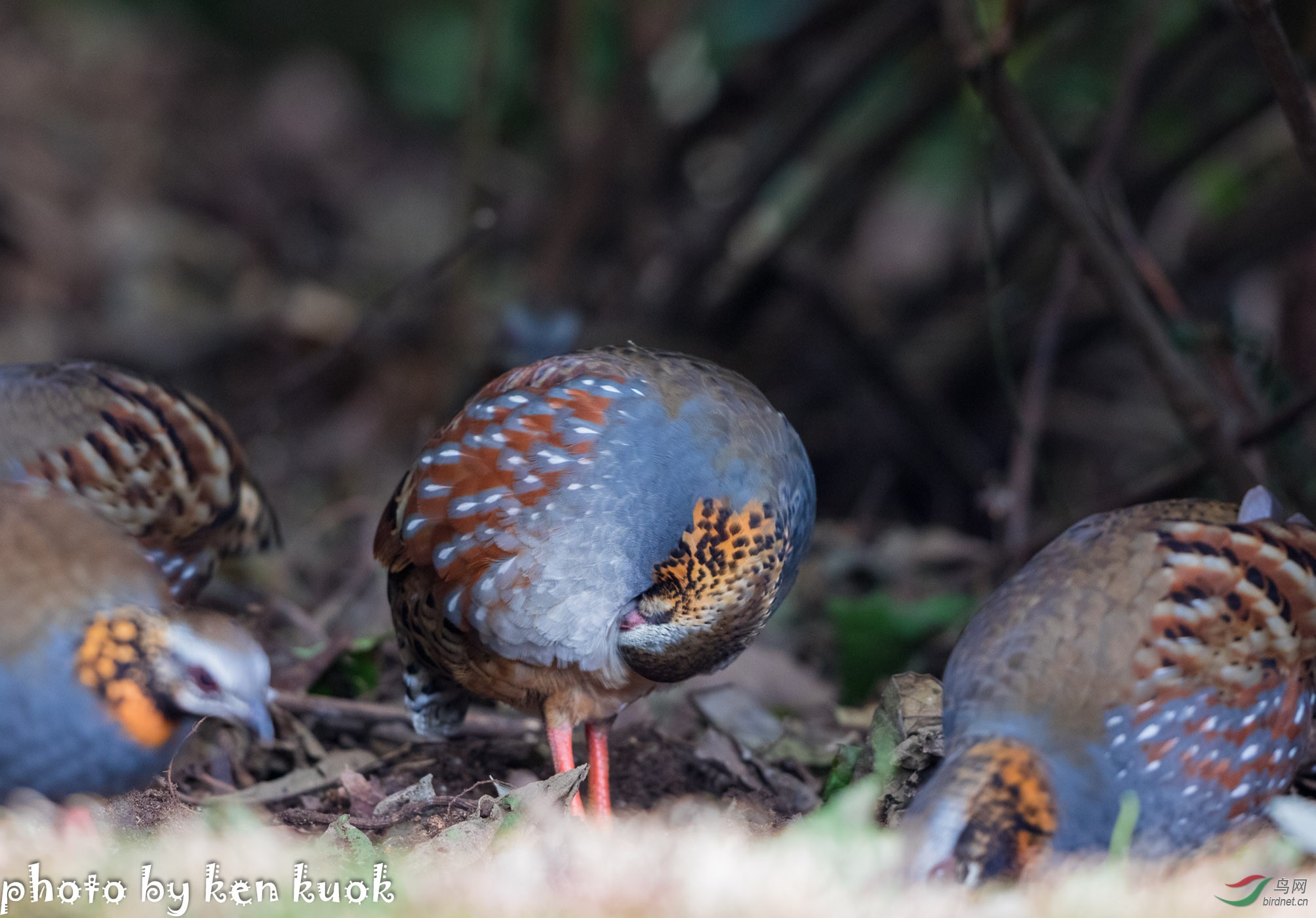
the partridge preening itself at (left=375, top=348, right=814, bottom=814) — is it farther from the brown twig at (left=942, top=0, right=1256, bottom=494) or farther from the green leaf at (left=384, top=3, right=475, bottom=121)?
the green leaf at (left=384, top=3, right=475, bottom=121)

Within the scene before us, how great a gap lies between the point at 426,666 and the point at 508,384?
31.9 inches

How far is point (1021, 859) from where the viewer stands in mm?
2691

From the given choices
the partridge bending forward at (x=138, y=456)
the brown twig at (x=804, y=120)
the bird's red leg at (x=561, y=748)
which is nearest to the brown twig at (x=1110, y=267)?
the brown twig at (x=804, y=120)

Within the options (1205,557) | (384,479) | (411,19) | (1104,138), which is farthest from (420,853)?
(411,19)

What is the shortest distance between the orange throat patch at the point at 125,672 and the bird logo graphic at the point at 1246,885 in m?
2.18

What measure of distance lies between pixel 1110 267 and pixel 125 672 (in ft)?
10.7

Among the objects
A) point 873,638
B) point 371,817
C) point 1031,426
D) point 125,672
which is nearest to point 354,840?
point 371,817

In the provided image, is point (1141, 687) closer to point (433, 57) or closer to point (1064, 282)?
point (1064, 282)

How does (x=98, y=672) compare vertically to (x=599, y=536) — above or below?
above

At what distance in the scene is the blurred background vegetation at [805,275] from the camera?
5348 millimetres

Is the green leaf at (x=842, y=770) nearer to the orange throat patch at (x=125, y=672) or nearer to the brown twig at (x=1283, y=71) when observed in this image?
the orange throat patch at (x=125, y=672)

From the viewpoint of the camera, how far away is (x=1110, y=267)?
4.57 metres

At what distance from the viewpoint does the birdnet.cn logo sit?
8.91ft

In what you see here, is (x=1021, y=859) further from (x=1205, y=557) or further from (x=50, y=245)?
(x=50, y=245)
